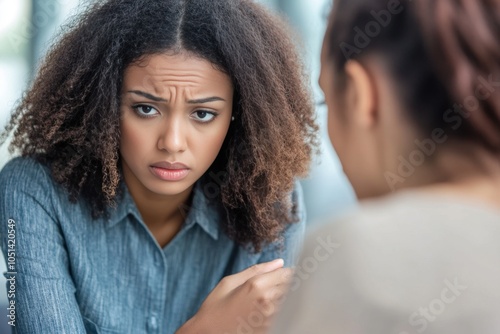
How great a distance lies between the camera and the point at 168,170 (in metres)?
1.39

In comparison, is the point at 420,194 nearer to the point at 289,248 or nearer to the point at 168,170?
the point at 168,170

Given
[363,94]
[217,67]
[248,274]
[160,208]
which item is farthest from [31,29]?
[363,94]

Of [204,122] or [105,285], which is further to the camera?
[105,285]

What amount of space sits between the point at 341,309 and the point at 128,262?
99 centimetres

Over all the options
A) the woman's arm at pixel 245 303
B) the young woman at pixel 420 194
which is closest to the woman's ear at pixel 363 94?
the young woman at pixel 420 194

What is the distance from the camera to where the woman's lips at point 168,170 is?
1381 millimetres

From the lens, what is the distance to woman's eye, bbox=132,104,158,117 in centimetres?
138

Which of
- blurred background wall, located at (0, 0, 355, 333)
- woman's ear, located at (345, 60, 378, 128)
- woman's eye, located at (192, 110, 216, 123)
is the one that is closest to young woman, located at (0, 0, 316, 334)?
woman's eye, located at (192, 110, 216, 123)

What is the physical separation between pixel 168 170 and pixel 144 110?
0.12m

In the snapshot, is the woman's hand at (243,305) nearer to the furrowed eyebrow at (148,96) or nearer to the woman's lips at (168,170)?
the woman's lips at (168,170)

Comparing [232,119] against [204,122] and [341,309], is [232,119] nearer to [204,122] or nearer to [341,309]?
[204,122]

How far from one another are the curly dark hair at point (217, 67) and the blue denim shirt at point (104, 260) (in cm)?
4

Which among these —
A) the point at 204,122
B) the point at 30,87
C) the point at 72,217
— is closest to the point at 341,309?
the point at 204,122

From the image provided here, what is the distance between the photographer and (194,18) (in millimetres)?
1429
